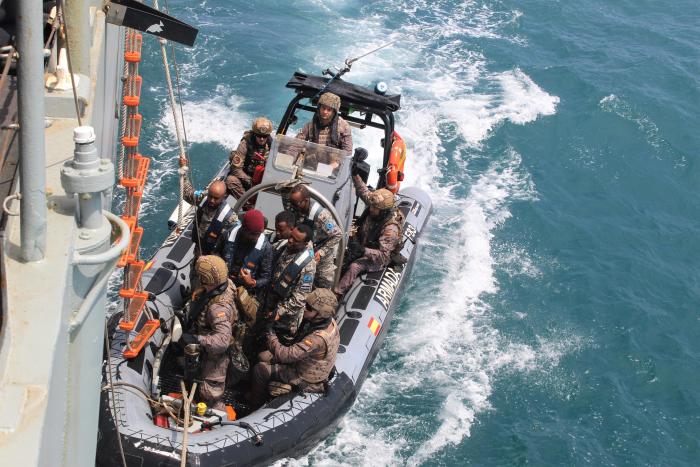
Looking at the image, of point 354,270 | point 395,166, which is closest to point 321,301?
point 354,270

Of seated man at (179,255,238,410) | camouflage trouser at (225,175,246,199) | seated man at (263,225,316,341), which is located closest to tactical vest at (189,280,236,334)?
seated man at (179,255,238,410)

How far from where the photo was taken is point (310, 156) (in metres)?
8.38

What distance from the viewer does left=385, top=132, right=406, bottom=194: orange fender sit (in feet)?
32.2

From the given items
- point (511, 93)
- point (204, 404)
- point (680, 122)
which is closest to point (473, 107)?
point (511, 93)

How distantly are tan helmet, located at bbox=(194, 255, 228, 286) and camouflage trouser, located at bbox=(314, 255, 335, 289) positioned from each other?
5.33 ft

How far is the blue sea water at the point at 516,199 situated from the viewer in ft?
28.9

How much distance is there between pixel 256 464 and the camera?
6672 millimetres

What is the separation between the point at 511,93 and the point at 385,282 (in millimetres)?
8306

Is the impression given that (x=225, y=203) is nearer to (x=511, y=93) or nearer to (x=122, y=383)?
(x=122, y=383)

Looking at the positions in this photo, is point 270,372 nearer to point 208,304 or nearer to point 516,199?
point 208,304

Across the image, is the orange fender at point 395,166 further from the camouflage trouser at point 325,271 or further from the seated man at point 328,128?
the camouflage trouser at point 325,271

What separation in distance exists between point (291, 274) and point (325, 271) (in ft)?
2.82

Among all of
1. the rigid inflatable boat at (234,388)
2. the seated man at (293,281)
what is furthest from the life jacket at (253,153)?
the seated man at (293,281)

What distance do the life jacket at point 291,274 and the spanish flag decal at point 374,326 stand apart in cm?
175
